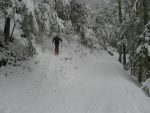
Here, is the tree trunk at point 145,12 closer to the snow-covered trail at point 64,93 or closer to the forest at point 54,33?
the forest at point 54,33

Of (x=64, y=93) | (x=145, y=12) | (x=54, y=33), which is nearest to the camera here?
(x=64, y=93)

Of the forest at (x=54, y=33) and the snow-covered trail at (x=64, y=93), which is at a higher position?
the forest at (x=54, y=33)

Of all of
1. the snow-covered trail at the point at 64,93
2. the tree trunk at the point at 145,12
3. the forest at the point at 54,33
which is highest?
the tree trunk at the point at 145,12

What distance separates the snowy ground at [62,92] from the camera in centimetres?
1076

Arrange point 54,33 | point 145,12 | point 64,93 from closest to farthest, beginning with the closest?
1. point 64,93
2. point 145,12
3. point 54,33

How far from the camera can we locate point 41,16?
1224cm

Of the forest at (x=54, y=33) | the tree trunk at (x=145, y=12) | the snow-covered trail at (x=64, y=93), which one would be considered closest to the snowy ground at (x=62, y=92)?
the snow-covered trail at (x=64, y=93)

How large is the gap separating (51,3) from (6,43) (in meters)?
3.30

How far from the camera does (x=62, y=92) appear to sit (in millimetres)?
12750

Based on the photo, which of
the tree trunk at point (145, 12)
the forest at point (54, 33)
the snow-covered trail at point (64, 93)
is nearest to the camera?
the snow-covered trail at point (64, 93)

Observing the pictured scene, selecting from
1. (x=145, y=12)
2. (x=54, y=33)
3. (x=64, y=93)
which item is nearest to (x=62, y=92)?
(x=64, y=93)

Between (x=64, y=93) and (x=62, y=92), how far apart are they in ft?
0.42

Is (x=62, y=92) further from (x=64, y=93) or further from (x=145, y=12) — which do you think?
(x=145, y=12)

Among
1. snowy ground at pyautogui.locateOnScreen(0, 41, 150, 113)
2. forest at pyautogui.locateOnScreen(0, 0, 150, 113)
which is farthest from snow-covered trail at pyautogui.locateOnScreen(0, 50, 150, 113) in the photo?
forest at pyautogui.locateOnScreen(0, 0, 150, 113)
